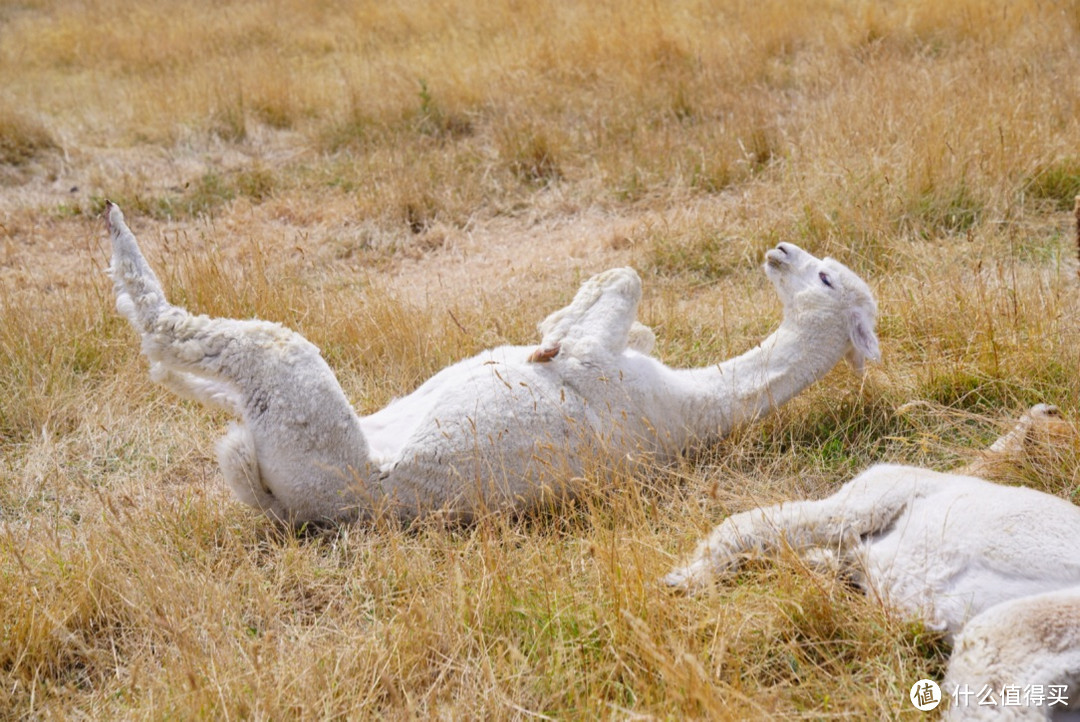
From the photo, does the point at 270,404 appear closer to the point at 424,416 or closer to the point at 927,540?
the point at 424,416

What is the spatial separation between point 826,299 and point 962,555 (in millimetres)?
1619

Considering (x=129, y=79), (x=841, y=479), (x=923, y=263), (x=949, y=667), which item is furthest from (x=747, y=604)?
(x=129, y=79)

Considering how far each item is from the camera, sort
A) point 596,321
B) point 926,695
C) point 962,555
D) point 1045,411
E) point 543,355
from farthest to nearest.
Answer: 1. point 596,321
2. point 543,355
3. point 1045,411
4. point 962,555
5. point 926,695

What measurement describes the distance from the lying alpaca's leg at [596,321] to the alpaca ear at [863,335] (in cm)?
96

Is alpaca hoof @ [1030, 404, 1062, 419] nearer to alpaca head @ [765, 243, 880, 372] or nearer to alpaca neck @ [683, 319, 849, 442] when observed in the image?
alpaca head @ [765, 243, 880, 372]

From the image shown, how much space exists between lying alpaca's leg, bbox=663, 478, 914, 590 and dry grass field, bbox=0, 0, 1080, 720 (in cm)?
11

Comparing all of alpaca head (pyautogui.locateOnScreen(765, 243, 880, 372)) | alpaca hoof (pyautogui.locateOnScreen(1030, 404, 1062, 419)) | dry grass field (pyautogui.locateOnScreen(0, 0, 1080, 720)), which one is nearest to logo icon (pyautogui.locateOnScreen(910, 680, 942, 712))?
dry grass field (pyautogui.locateOnScreen(0, 0, 1080, 720))

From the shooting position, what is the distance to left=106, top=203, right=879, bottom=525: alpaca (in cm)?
344

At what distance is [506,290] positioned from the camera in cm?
606

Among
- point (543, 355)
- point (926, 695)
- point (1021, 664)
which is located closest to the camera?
point (1021, 664)

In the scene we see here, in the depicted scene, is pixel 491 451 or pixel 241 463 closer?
pixel 241 463

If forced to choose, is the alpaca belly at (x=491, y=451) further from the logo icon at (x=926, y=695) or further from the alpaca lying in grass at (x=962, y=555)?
the logo icon at (x=926, y=695)

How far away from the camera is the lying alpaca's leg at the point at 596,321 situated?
154 inches

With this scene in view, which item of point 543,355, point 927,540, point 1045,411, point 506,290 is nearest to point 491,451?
point 543,355
